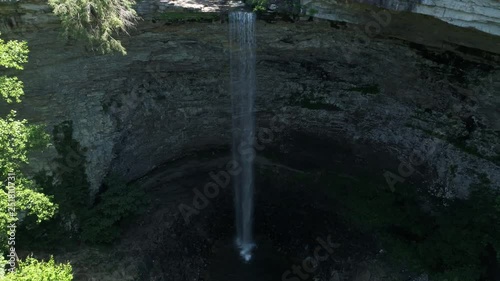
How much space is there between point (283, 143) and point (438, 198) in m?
5.82

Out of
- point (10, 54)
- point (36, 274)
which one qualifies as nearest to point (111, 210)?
point (36, 274)

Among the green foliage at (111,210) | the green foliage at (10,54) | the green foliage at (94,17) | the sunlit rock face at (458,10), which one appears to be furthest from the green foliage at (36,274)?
the sunlit rock face at (458,10)

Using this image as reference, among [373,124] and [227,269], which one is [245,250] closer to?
[227,269]

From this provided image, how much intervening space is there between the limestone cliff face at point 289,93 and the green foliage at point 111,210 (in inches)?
25.5

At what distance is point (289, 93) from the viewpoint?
15133mm

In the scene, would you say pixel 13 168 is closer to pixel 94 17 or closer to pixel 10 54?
pixel 10 54

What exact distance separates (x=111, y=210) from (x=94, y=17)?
5820mm

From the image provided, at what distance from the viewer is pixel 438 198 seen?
1379 cm

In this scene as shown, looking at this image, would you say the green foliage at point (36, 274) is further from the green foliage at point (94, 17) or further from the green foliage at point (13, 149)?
the green foliage at point (94, 17)

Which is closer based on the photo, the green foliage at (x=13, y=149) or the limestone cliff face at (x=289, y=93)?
the green foliage at (x=13, y=149)

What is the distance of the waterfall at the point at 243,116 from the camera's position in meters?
12.4

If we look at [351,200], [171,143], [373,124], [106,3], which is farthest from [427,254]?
[106,3]

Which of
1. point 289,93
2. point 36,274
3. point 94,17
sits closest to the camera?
point 36,274

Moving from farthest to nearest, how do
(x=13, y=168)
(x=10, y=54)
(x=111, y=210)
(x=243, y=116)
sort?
(x=243, y=116) → (x=111, y=210) → (x=13, y=168) → (x=10, y=54)
